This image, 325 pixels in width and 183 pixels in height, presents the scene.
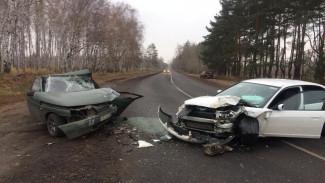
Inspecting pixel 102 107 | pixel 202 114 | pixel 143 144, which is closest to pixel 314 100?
pixel 202 114

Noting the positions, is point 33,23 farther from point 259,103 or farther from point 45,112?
point 259,103

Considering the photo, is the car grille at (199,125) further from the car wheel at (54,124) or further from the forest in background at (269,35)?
the forest in background at (269,35)

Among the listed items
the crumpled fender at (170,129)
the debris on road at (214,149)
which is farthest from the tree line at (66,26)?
the debris on road at (214,149)

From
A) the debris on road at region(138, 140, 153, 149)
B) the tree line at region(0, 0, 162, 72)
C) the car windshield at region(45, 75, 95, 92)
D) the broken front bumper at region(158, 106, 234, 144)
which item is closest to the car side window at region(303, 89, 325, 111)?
the broken front bumper at region(158, 106, 234, 144)

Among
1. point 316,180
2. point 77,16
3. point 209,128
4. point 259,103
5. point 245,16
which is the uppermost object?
point 245,16

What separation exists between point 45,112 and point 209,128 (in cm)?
419

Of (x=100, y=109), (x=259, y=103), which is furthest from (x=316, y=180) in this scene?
(x=100, y=109)

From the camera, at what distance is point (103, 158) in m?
4.76

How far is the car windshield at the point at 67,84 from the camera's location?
709 centimetres

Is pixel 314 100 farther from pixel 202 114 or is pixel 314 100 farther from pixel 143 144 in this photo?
pixel 143 144

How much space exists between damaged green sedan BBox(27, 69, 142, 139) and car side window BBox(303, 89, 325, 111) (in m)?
4.74

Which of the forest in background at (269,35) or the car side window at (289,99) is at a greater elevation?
the forest in background at (269,35)

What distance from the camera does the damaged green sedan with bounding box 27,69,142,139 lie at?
5672 millimetres

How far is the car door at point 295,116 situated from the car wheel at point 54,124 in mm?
4816
